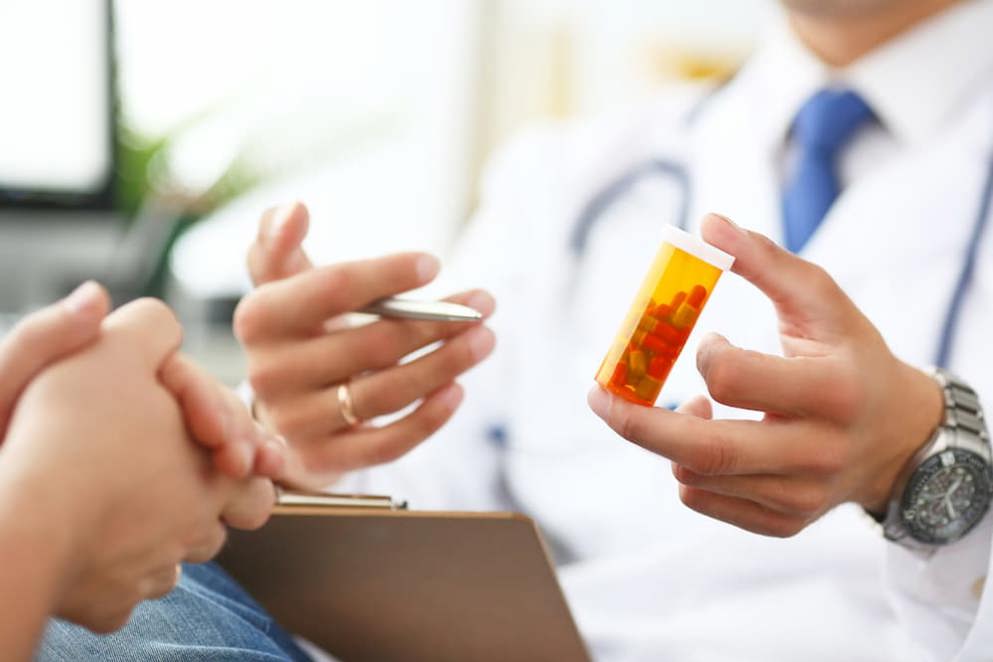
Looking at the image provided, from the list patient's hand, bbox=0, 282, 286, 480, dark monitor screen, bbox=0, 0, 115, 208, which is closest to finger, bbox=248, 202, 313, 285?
patient's hand, bbox=0, 282, 286, 480

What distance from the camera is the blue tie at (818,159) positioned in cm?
86

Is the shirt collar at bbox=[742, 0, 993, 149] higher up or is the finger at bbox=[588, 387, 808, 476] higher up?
the shirt collar at bbox=[742, 0, 993, 149]

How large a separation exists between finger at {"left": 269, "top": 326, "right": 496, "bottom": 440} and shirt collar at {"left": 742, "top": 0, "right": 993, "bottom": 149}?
36 cm

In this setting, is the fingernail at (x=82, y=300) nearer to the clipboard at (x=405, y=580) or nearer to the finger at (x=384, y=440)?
the clipboard at (x=405, y=580)

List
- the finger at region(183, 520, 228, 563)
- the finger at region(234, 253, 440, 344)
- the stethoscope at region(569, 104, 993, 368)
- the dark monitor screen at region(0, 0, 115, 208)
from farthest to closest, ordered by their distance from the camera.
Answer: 1. the dark monitor screen at region(0, 0, 115, 208)
2. the stethoscope at region(569, 104, 993, 368)
3. the finger at region(234, 253, 440, 344)
4. the finger at region(183, 520, 228, 563)

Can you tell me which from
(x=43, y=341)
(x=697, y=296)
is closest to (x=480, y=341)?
(x=697, y=296)

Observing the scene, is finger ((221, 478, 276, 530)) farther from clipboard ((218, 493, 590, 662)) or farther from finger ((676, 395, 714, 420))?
finger ((676, 395, 714, 420))

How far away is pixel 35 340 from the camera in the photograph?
1.36ft

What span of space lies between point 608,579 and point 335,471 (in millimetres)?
247

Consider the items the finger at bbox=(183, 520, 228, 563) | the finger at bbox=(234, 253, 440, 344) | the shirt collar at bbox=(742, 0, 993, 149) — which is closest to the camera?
the finger at bbox=(183, 520, 228, 563)

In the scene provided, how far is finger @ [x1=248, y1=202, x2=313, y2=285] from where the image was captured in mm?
704

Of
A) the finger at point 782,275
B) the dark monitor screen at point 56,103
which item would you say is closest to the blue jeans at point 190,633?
the finger at point 782,275

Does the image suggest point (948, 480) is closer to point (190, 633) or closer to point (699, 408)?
point (699, 408)

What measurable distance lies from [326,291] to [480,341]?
12 centimetres
